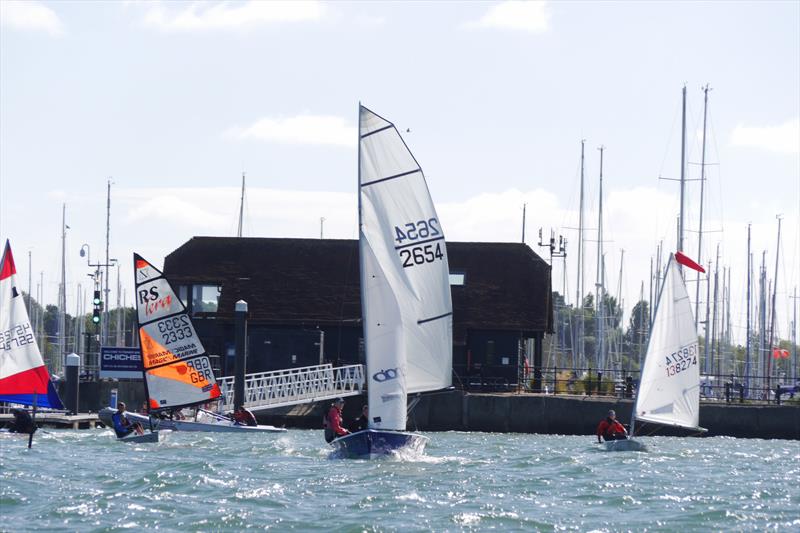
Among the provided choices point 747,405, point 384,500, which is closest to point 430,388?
point 384,500

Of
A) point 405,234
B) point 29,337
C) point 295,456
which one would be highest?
point 405,234

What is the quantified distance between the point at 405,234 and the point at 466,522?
7.97 metres

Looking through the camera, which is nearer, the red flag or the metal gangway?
the red flag

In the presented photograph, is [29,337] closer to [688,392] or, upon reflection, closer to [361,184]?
[361,184]

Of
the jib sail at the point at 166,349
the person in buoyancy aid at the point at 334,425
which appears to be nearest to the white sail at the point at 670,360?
the person in buoyancy aid at the point at 334,425

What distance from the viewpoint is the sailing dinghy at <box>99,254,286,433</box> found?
116 ft

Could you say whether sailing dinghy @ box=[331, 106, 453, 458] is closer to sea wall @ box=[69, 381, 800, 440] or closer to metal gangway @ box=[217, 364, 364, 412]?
metal gangway @ box=[217, 364, 364, 412]

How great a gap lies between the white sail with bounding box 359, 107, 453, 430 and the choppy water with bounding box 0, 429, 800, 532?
1.63m

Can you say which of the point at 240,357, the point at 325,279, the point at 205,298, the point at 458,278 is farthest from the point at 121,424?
the point at 458,278

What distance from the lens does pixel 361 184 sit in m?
25.4

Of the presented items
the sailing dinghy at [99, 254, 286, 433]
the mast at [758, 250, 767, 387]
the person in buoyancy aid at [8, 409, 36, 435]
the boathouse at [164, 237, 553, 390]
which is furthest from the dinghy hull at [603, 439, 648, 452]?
the mast at [758, 250, 767, 387]

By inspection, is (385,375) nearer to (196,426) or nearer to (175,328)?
(196,426)

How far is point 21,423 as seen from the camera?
3312cm

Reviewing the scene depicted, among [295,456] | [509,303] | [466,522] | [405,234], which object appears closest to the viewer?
[466,522]
